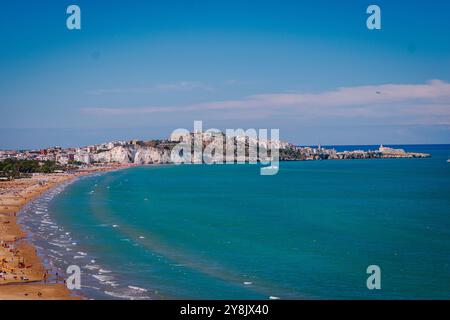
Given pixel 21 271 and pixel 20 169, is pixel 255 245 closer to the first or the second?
pixel 21 271

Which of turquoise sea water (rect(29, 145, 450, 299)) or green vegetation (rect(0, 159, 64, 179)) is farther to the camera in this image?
green vegetation (rect(0, 159, 64, 179))

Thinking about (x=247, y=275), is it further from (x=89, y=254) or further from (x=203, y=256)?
(x=89, y=254)

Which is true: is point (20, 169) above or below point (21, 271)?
above

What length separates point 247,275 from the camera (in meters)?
29.9

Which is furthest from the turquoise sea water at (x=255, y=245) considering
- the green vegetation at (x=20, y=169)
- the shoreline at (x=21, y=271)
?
the green vegetation at (x=20, y=169)

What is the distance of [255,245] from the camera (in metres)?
39.2

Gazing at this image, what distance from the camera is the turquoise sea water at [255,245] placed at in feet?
89.8

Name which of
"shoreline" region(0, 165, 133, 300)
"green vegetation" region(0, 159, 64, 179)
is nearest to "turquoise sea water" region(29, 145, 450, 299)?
"shoreline" region(0, 165, 133, 300)

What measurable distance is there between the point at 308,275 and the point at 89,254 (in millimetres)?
14984

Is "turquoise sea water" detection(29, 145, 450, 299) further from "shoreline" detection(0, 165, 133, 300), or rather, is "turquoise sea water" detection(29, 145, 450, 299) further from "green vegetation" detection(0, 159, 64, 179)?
"green vegetation" detection(0, 159, 64, 179)

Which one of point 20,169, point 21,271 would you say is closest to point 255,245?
point 21,271

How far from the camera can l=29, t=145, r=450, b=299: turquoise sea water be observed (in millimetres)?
27359

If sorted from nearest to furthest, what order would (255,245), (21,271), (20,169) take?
(21,271)
(255,245)
(20,169)
